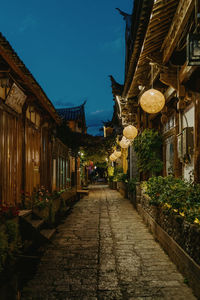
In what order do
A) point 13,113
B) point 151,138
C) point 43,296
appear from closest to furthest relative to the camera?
point 43,296 < point 13,113 < point 151,138

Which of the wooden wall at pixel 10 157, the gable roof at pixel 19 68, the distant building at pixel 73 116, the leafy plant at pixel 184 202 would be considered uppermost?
the distant building at pixel 73 116

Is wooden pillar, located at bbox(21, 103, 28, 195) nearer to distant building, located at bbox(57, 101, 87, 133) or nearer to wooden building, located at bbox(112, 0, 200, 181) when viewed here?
wooden building, located at bbox(112, 0, 200, 181)

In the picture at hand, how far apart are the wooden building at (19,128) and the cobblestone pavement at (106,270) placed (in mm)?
2276

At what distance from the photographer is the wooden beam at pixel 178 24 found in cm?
557

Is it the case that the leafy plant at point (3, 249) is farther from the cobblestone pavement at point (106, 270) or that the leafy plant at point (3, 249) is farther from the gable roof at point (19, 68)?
the gable roof at point (19, 68)

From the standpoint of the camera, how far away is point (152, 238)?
7848mm

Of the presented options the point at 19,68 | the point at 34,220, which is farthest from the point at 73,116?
the point at 19,68

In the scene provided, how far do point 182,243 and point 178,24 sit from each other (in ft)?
17.0

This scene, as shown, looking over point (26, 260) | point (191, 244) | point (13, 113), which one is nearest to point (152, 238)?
point (191, 244)

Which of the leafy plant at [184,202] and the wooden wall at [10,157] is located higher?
the wooden wall at [10,157]

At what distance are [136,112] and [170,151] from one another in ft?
19.4

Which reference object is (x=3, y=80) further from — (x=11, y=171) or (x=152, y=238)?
(x=152, y=238)

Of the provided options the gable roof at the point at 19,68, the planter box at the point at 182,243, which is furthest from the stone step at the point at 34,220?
the gable roof at the point at 19,68

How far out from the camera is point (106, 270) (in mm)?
5387
